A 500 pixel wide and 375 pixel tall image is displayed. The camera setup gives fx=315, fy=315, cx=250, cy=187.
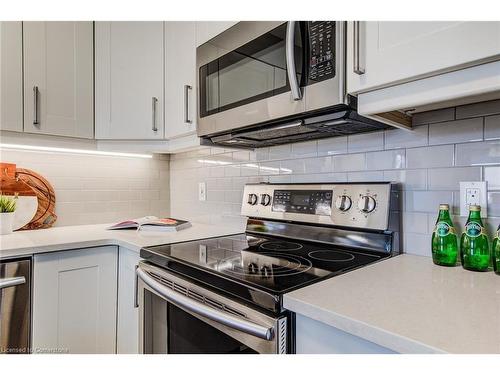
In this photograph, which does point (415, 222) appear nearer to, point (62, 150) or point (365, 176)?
point (365, 176)

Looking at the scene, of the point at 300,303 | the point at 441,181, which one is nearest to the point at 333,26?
the point at 441,181

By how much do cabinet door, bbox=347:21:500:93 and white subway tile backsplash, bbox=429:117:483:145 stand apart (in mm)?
346

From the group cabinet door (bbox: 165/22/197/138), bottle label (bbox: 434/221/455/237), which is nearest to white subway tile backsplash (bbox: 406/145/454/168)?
bottle label (bbox: 434/221/455/237)

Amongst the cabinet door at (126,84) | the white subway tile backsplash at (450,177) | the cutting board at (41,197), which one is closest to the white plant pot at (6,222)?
the cutting board at (41,197)

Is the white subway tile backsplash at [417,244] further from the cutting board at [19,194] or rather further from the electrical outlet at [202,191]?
the cutting board at [19,194]

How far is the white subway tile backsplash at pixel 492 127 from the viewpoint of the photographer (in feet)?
3.02

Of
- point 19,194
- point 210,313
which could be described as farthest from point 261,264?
point 19,194

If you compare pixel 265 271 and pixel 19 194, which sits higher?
pixel 19 194

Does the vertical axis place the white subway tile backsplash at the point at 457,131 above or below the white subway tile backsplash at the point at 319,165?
above

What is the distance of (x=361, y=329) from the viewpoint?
56 centimetres

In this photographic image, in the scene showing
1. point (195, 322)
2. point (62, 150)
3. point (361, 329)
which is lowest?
point (195, 322)

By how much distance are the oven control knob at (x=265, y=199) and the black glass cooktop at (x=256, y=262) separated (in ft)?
0.57

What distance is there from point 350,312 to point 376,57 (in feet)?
2.09

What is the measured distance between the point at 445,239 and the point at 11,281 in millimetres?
1524
